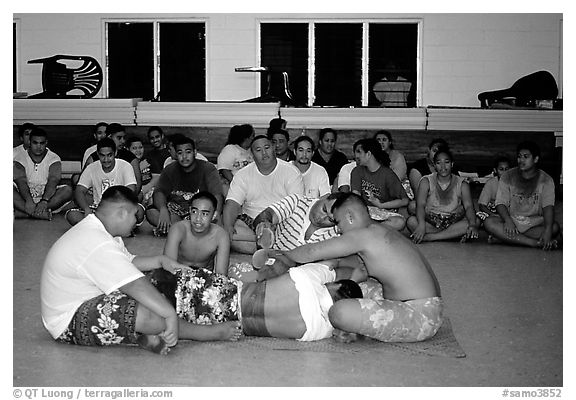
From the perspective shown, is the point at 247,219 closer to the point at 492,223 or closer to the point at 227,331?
the point at 492,223

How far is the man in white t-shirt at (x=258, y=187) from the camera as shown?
6.12 metres

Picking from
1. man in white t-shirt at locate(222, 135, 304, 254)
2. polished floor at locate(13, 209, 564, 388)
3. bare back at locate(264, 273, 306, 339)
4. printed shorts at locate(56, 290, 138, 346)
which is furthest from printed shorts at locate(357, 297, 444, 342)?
man in white t-shirt at locate(222, 135, 304, 254)

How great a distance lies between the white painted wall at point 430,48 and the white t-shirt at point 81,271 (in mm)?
7540

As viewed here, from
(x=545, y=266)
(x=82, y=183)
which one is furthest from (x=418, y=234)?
(x=82, y=183)

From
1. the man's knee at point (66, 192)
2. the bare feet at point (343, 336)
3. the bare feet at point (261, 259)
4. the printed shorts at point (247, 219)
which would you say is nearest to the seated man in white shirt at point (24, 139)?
the man's knee at point (66, 192)

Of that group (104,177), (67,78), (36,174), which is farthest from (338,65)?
(104,177)

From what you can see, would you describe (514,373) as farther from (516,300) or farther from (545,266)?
(545,266)

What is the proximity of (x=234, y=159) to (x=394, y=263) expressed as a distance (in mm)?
4158

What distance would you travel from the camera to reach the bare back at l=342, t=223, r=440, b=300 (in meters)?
3.80

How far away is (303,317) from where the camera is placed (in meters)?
3.79

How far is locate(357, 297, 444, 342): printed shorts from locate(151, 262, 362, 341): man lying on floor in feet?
0.58

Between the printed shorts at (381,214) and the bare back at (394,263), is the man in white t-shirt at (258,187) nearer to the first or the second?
the printed shorts at (381,214)

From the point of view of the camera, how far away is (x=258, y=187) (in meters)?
6.16

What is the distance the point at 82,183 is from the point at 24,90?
454 centimetres
